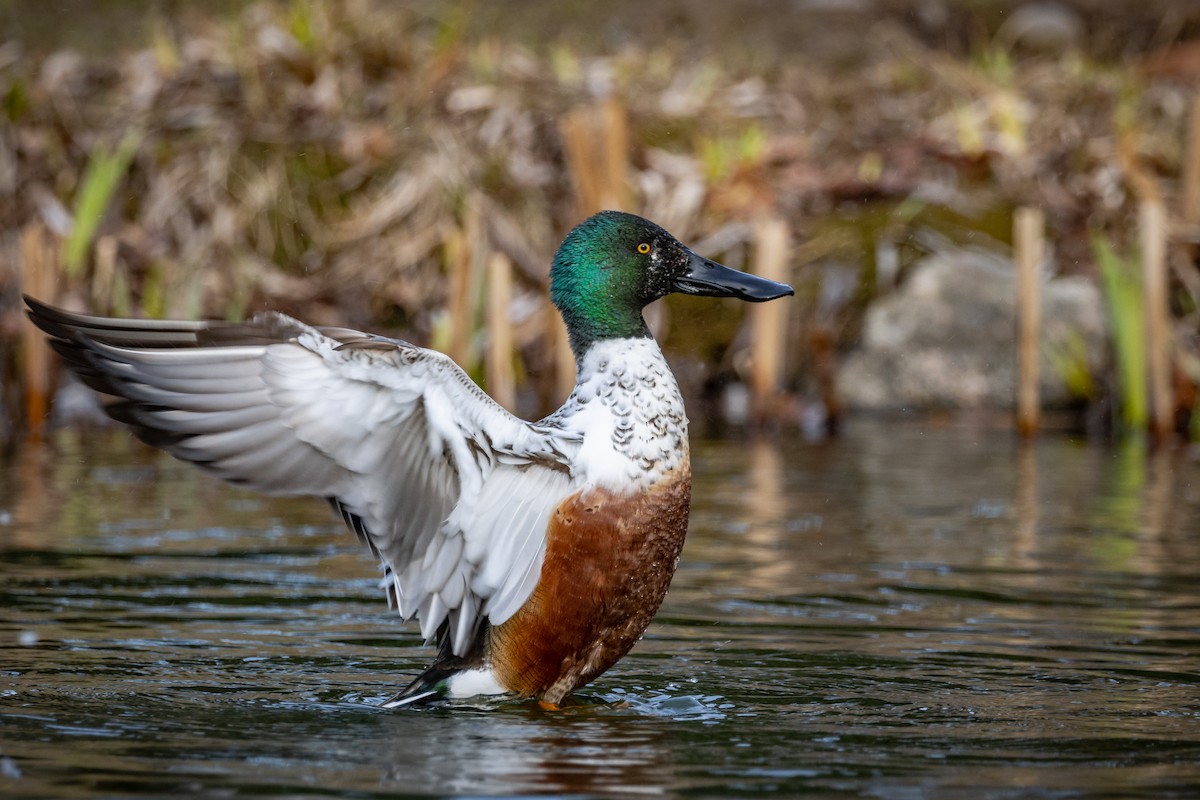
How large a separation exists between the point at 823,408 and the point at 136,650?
6479mm

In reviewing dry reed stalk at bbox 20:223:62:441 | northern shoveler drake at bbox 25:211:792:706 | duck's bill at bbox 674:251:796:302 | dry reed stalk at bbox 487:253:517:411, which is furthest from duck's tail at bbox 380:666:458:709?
dry reed stalk at bbox 20:223:62:441

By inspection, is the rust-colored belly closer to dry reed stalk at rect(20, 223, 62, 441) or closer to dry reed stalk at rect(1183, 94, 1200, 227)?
dry reed stalk at rect(20, 223, 62, 441)

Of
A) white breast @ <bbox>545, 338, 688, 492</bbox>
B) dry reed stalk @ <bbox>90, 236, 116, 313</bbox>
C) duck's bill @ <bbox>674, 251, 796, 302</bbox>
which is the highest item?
dry reed stalk @ <bbox>90, 236, 116, 313</bbox>

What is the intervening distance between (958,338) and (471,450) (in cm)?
734

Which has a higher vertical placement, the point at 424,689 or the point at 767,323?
the point at 767,323

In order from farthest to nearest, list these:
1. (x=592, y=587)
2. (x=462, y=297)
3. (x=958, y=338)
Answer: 1. (x=958, y=338)
2. (x=462, y=297)
3. (x=592, y=587)

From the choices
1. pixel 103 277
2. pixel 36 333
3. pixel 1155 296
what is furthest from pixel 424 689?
pixel 103 277

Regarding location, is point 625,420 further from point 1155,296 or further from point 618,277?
point 1155,296

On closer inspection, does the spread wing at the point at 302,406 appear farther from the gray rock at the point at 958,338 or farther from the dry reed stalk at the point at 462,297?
the gray rock at the point at 958,338

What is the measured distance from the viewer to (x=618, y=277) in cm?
417

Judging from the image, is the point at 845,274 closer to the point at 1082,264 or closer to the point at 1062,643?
the point at 1082,264

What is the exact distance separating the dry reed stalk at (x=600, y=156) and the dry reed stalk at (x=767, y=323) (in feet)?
2.70

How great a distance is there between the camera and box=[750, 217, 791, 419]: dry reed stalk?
29.3 feet

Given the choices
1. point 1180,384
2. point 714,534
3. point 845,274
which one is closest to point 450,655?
point 714,534
